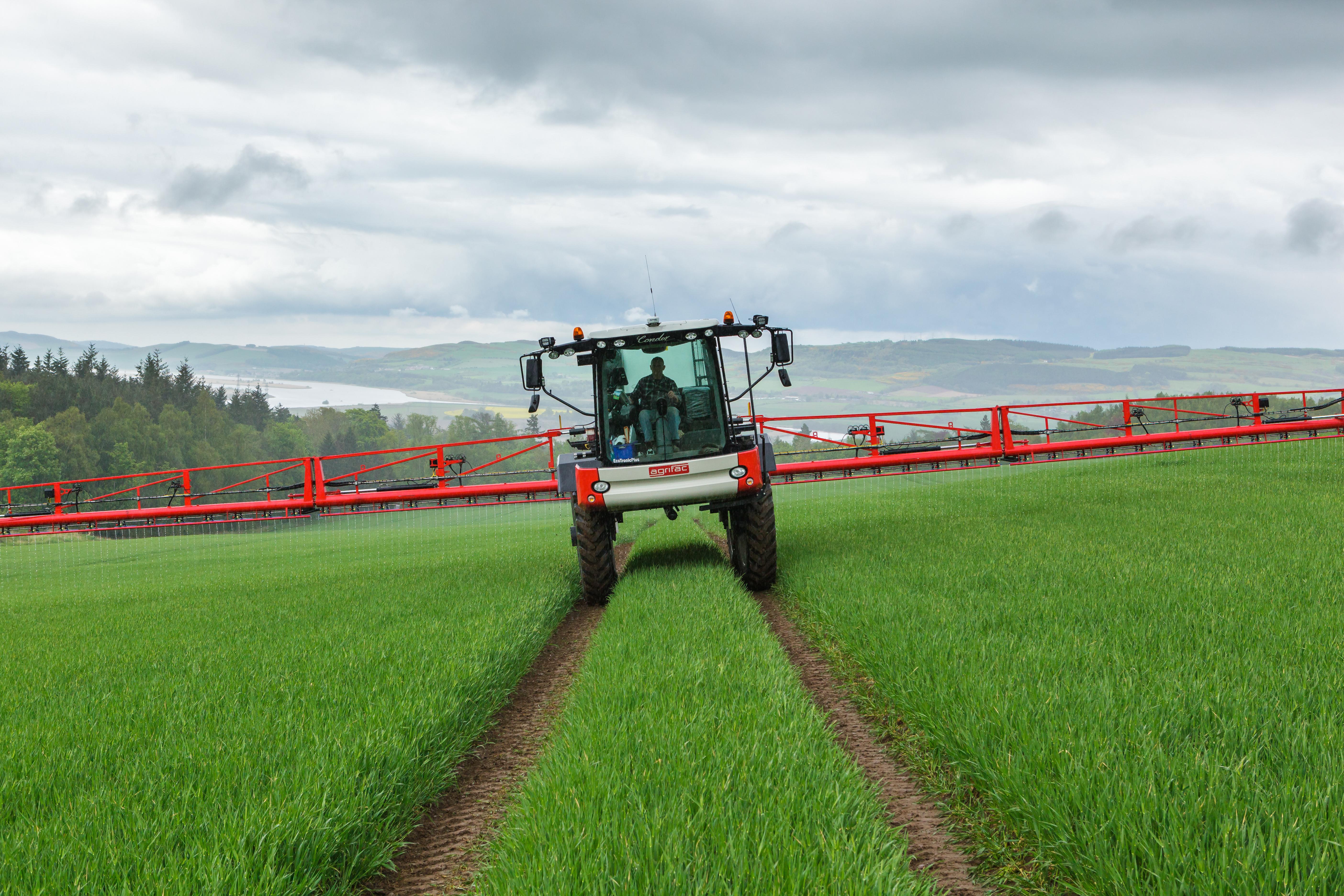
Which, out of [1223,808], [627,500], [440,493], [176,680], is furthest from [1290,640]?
[440,493]

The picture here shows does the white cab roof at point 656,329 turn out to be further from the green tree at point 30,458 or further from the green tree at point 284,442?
the green tree at point 284,442

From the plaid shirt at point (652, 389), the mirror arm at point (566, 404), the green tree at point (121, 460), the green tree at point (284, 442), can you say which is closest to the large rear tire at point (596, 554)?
the mirror arm at point (566, 404)

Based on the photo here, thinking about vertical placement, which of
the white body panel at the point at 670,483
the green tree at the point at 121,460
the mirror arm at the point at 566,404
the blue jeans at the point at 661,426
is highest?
the green tree at the point at 121,460

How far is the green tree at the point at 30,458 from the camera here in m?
69.6

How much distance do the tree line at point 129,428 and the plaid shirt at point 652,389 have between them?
61.2m

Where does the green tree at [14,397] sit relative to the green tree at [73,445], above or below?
above

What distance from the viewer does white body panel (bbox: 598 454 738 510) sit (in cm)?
920

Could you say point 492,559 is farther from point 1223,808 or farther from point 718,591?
point 1223,808

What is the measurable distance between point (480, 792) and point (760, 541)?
212 inches

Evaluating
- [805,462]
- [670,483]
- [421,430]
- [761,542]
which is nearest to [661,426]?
[670,483]

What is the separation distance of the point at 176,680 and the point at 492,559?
8.84 m

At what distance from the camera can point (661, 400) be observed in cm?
966

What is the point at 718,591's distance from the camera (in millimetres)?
8633

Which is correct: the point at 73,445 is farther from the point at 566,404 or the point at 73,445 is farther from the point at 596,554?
the point at 596,554
